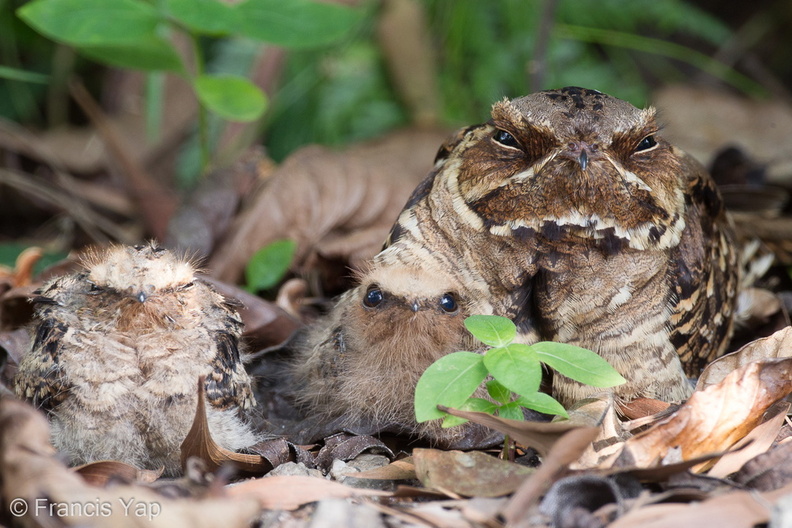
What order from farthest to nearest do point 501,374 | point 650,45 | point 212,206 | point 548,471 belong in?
point 650,45, point 212,206, point 501,374, point 548,471

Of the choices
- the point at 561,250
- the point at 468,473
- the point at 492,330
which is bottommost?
the point at 468,473

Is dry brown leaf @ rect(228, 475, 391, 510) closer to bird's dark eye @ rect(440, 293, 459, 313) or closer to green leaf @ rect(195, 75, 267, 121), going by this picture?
bird's dark eye @ rect(440, 293, 459, 313)

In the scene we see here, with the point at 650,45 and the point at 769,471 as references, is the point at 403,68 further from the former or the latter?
the point at 769,471

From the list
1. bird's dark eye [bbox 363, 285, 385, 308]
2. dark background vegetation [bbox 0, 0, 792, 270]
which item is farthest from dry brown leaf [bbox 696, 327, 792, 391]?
dark background vegetation [bbox 0, 0, 792, 270]

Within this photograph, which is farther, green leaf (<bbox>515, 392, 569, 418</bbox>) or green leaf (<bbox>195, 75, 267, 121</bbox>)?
green leaf (<bbox>195, 75, 267, 121</bbox>)

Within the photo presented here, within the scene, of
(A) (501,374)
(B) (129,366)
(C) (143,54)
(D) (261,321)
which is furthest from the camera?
(C) (143,54)

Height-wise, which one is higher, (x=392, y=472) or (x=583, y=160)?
(x=583, y=160)

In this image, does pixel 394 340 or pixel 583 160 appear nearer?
pixel 583 160
